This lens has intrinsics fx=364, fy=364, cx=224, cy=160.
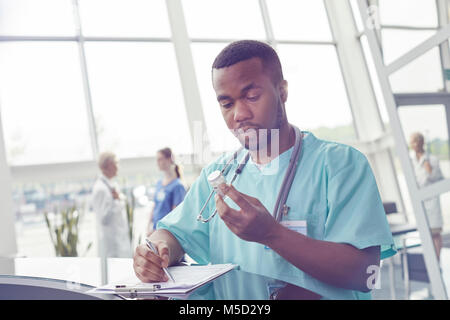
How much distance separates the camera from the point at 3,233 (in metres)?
3.17

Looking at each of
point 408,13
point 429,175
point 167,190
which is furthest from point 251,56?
point 167,190

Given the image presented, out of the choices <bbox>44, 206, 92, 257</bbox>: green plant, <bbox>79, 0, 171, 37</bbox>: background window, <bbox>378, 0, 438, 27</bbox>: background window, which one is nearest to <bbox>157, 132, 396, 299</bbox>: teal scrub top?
<bbox>378, 0, 438, 27</bbox>: background window

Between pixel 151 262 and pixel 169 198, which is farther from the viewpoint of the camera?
pixel 169 198

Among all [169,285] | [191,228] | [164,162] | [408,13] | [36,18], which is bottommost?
[169,285]

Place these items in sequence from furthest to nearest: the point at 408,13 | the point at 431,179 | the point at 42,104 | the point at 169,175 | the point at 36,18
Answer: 1. the point at 36,18
2. the point at 42,104
3. the point at 169,175
4. the point at 408,13
5. the point at 431,179

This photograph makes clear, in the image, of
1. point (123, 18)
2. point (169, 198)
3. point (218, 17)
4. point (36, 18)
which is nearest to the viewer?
point (169, 198)

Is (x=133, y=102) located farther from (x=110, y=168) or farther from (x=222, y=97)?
(x=222, y=97)

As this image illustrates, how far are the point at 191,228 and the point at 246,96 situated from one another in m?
0.36

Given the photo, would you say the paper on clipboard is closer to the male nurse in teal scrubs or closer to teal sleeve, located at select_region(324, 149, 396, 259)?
the male nurse in teal scrubs

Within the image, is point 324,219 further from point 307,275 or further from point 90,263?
point 90,263

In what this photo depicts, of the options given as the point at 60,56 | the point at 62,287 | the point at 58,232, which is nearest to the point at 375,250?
the point at 62,287

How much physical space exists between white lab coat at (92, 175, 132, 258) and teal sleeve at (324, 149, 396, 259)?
7.74ft

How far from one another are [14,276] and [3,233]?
2.80m

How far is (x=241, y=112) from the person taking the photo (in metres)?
0.78
